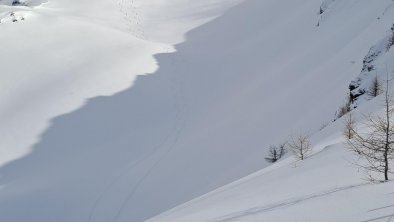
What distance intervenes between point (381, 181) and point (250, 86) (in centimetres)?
2648

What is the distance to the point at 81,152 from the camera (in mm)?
27469

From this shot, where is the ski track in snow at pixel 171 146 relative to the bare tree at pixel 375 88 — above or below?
below

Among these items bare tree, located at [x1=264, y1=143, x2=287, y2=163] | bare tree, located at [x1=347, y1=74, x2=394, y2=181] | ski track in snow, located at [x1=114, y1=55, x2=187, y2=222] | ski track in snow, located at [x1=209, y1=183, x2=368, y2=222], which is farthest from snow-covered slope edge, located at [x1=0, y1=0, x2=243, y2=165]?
bare tree, located at [x1=347, y1=74, x2=394, y2=181]

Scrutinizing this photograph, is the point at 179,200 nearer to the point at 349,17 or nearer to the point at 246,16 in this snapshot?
the point at 349,17

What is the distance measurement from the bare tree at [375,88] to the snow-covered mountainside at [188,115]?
1.01 ft

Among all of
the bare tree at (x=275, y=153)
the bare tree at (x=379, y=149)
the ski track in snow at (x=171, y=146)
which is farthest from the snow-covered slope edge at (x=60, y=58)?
the bare tree at (x=379, y=149)

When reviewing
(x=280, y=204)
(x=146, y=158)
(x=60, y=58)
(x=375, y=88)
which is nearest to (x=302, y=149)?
(x=280, y=204)

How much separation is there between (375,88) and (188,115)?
17266 mm

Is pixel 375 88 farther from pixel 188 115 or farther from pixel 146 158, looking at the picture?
pixel 188 115

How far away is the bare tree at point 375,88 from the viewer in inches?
614

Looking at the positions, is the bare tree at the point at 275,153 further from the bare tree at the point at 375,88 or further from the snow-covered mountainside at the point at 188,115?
the bare tree at the point at 375,88

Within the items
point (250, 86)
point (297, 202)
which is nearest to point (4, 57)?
point (250, 86)

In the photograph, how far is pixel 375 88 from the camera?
51.8ft

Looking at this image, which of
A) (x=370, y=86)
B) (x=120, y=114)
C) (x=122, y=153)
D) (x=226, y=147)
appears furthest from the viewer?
(x=120, y=114)
